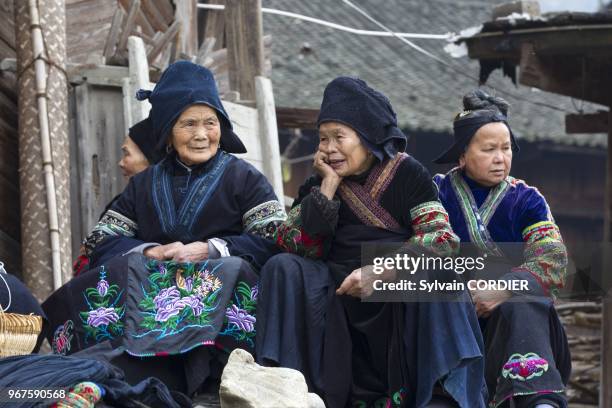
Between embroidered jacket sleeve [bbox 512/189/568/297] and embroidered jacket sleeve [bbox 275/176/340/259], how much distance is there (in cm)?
83

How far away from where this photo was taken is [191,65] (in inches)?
248

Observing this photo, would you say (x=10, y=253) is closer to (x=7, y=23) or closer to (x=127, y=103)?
(x=127, y=103)

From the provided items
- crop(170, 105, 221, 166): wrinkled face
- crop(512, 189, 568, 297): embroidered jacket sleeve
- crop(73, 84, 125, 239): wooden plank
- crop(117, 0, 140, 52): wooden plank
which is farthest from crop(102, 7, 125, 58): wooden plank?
crop(512, 189, 568, 297): embroidered jacket sleeve

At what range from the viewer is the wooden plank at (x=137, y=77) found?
752cm

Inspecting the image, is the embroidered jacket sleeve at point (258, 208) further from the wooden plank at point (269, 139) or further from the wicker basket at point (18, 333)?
the wooden plank at point (269, 139)

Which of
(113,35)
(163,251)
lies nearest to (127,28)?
(113,35)

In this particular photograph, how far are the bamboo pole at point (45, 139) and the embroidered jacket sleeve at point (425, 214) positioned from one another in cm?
214

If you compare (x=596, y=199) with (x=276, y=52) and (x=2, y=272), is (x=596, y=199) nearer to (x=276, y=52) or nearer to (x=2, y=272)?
(x=276, y=52)

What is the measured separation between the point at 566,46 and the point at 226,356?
441 centimetres

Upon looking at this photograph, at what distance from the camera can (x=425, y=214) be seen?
5695 millimetres

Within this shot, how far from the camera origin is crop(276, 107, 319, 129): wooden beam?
407 inches

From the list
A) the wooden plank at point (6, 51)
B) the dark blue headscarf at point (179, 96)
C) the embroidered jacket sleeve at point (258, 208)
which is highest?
the wooden plank at point (6, 51)

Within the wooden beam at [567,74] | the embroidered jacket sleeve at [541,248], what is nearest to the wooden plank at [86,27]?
the wooden beam at [567,74]

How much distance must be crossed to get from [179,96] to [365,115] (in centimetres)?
90
